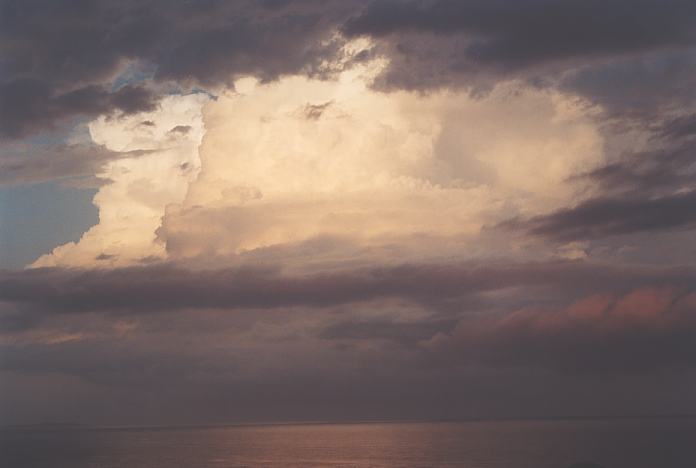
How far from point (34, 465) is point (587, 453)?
146801mm

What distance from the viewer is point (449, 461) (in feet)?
607

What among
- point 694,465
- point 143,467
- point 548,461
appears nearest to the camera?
point 694,465

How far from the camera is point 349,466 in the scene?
188250 millimetres

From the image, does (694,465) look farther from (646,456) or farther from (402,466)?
(402,466)

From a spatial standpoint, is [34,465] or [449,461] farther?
[34,465]

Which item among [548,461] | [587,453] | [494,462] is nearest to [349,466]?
[494,462]

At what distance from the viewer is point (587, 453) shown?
198625 millimetres

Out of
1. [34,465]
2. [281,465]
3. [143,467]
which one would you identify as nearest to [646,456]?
[281,465]

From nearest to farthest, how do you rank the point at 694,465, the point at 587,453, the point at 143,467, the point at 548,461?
the point at 694,465, the point at 548,461, the point at 143,467, the point at 587,453

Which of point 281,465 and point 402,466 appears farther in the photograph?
point 281,465

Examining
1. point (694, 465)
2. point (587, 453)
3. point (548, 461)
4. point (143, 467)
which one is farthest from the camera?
point (587, 453)

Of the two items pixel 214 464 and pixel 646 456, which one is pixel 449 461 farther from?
pixel 214 464

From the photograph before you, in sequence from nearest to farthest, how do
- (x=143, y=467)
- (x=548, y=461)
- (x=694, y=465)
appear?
(x=694, y=465), (x=548, y=461), (x=143, y=467)

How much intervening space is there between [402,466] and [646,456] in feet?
192
